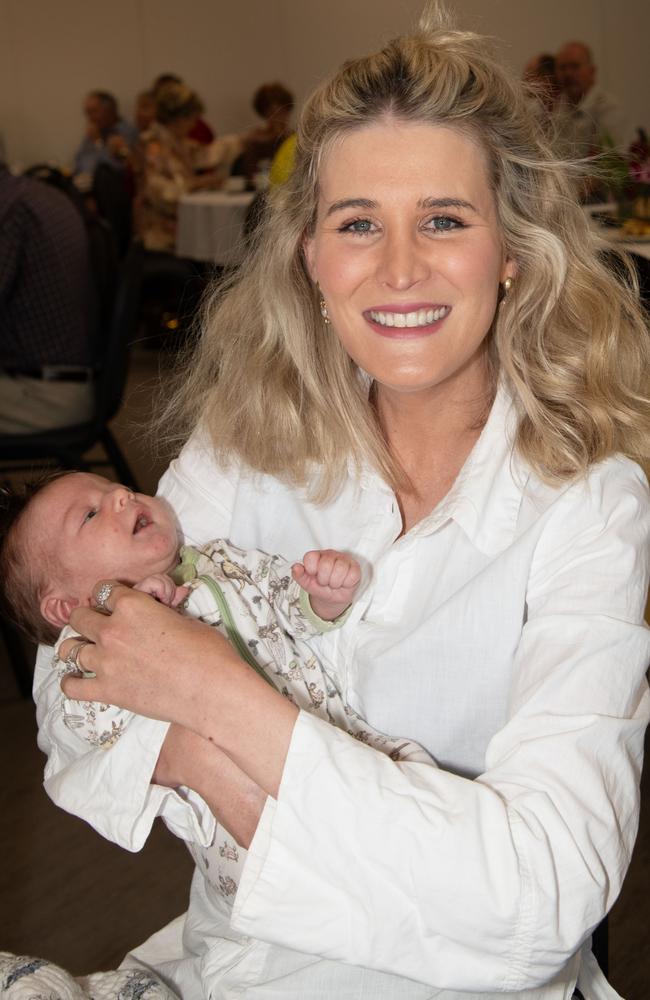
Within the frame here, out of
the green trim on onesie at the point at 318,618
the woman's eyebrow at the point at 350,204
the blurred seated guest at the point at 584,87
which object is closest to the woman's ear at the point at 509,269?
the woman's eyebrow at the point at 350,204

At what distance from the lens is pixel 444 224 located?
1.45 metres

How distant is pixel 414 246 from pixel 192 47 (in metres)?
12.1

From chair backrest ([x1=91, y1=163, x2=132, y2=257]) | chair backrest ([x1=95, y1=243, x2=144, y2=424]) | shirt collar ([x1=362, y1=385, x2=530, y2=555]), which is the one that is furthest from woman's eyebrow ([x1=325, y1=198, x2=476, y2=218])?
chair backrest ([x1=91, y1=163, x2=132, y2=257])

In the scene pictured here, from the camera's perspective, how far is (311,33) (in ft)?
40.5

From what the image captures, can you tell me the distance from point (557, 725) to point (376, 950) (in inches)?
11.2

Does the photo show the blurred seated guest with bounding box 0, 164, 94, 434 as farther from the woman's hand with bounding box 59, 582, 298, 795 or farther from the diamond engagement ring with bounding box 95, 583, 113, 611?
the woman's hand with bounding box 59, 582, 298, 795

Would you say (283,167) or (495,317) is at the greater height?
(495,317)

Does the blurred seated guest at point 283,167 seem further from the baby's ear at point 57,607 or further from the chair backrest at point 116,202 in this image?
the chair backrest at point 116,202

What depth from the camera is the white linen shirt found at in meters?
1.05

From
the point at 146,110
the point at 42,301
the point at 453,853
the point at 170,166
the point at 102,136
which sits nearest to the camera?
the point at 453,853

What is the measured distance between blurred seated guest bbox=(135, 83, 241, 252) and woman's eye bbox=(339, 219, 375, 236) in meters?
6.50

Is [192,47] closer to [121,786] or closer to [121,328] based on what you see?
[121,328]

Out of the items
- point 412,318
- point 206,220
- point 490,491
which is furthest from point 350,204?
point 206,220

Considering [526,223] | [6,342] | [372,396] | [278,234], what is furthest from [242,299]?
[6,342]
